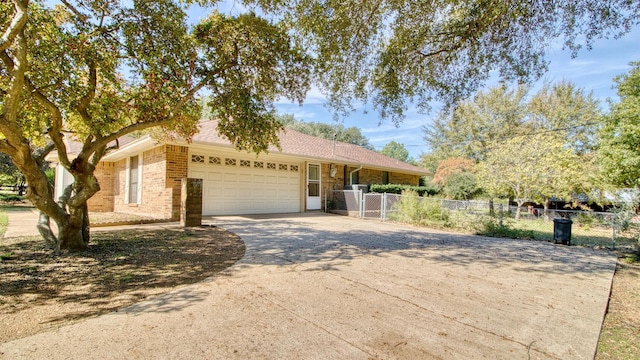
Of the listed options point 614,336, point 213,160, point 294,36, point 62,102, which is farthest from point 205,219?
point 614,336

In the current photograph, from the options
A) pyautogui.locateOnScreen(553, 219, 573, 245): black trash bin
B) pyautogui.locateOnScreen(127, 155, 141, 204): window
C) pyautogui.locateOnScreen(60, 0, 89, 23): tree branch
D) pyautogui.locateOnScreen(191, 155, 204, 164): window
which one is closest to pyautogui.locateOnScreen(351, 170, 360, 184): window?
pyautogui.locateOnScreen(191, 155, 204, 164): window

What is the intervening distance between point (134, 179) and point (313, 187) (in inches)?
281

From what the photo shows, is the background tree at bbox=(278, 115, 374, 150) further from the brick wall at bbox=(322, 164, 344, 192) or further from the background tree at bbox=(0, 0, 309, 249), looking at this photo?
the background tree at bbox=(0, 0, 309, 249)

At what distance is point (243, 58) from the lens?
21.0ft

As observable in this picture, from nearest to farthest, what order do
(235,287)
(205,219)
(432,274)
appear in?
(235,287), (432,274), (205,219)

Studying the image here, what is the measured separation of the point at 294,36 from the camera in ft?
21.9

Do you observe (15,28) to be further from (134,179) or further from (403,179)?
(403,179)

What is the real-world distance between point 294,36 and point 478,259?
18.8 feet

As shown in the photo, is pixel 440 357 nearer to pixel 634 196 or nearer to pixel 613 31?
pixel 613 31

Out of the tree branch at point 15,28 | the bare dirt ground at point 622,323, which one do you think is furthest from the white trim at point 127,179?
the bare dirt ground at point 622,323

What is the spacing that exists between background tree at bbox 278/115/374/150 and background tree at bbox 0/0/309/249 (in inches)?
1392

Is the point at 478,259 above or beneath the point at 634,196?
beneath

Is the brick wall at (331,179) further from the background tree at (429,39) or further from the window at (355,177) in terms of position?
the background tree at (429,39)

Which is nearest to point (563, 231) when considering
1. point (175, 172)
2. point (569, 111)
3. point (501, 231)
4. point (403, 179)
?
point (501, 231)
